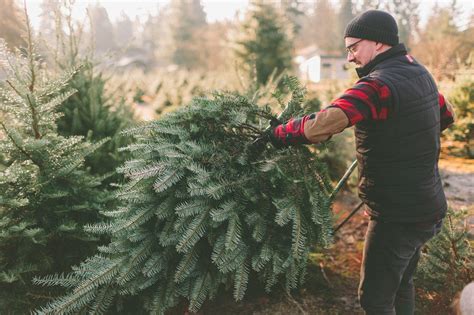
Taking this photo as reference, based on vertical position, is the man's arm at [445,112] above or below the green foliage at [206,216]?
above

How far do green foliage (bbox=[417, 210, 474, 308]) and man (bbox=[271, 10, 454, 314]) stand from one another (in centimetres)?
61

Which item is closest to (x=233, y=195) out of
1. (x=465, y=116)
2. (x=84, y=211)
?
(x=84, y=211)

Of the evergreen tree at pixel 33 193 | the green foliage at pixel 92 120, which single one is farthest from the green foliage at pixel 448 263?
the green foliage at pixel 92 120

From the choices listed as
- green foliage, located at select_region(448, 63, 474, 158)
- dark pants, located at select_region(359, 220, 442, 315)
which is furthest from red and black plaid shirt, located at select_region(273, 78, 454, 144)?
green foliage, located at select_region(448, 63, 474, 158)

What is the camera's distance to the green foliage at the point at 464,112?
7.21 meters

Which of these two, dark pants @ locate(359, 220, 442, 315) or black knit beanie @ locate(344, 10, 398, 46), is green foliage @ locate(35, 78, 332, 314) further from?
black knit beanie @ locate(344, 10, 398, 46)

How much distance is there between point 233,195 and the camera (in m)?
2.45

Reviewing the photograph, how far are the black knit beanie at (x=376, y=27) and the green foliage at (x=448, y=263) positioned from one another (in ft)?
5.03

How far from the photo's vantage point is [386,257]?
2217 mm

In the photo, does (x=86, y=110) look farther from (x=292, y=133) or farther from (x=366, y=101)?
(x=366, y=101)

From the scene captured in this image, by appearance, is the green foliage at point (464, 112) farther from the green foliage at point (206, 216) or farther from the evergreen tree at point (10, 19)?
the evergreen tree at point (10, 19)

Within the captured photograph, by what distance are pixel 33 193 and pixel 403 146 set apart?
2.84m

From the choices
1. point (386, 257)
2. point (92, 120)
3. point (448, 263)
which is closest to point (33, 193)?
point (92, 120)

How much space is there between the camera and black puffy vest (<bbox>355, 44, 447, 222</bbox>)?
2035mm
